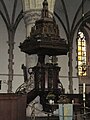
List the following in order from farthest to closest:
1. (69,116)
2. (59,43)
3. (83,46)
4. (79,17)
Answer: (83,46), (79,17), (59,43), (69,116)

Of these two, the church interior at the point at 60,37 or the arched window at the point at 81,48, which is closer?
the church interior at the point at 60,37

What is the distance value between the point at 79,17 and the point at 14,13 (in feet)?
14.6

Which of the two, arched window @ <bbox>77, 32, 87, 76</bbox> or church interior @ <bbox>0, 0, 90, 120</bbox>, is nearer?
church interior @ <bbox>0, 0, 90, 120</bbox>

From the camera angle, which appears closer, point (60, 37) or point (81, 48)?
point (60, 37)

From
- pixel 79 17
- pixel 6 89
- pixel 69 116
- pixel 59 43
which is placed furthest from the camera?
pixel 79 17

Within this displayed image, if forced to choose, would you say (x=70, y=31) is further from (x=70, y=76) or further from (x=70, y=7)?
(x=70, y=76)

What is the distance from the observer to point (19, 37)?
20.8 meters

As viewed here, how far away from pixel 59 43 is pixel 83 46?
13.2 m

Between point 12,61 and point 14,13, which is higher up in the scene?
point 14,13

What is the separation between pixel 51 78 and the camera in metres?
10.5

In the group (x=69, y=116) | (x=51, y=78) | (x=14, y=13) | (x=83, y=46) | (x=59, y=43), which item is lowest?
(x=69, y=116)

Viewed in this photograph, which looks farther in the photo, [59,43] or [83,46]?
[83,46]

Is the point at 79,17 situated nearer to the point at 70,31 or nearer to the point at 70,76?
the point at 70,31

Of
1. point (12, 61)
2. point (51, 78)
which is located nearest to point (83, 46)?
point (12, 61)
